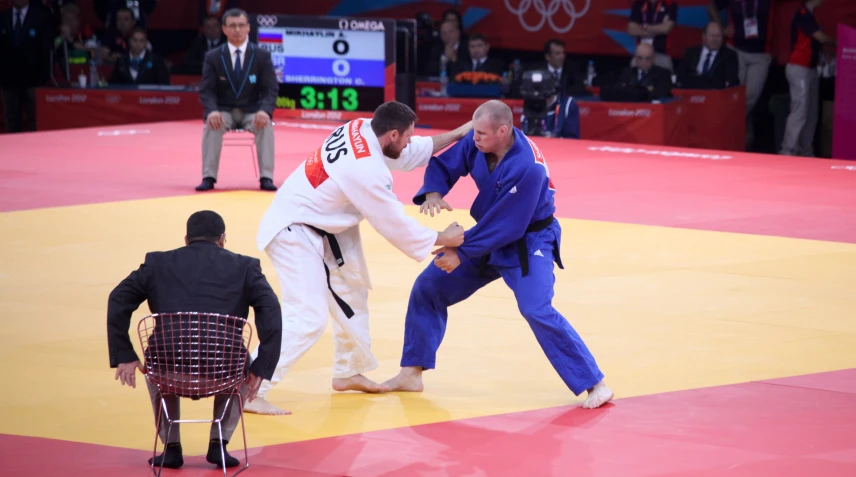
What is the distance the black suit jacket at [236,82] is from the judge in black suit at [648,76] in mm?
5232

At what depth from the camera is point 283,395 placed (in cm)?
633

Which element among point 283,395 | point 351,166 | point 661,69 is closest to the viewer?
point 351,166

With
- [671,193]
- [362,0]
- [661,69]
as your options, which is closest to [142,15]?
[362,0]

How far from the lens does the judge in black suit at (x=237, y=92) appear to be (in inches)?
495

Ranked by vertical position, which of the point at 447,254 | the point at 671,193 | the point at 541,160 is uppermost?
the point at 541,160

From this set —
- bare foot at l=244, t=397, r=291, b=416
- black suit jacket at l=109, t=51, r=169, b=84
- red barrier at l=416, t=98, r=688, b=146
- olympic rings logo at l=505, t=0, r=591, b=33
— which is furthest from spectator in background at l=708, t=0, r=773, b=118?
bare foot at l=244, t=397, r=291, b=416

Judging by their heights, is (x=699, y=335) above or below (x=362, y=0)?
below

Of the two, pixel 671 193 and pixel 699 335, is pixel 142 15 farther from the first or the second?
pixel 699 335

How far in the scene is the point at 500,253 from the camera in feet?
20.4

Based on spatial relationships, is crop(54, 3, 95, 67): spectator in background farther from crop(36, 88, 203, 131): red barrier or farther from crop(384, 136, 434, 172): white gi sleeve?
crop(384, 136, 434, 172): white gi sleeve

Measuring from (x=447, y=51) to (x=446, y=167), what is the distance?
12.5 m

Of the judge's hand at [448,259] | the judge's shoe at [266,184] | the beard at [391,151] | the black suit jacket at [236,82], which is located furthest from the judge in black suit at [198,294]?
the judge's shoe at [266,184]

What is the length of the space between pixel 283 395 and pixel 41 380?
4.16 ft

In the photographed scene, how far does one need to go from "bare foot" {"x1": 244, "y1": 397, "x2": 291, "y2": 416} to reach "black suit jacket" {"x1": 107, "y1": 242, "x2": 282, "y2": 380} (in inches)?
39.0
